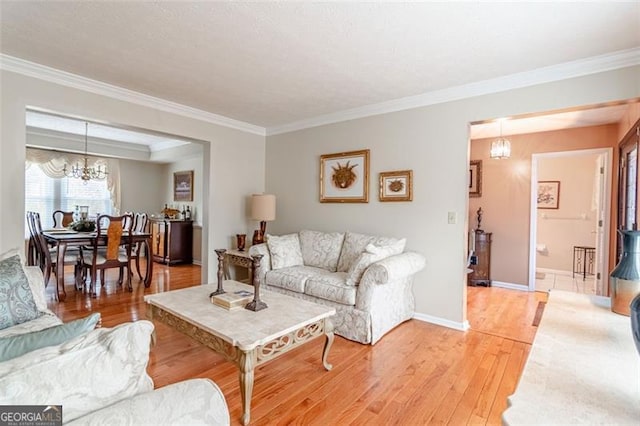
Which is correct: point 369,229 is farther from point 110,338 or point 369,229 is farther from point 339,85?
point 110,338

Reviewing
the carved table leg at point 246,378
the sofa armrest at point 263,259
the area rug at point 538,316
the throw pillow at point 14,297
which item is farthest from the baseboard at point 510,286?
the throw pillow at point 14,297

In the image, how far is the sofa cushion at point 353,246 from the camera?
3.46m

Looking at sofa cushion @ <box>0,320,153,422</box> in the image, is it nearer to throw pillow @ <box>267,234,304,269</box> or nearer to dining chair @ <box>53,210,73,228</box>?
throw pillow @ <box>267,234,304,269</box>

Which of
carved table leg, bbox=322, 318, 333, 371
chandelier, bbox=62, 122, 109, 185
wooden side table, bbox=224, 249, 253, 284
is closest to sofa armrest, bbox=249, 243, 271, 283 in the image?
wooden side table, bbox=224, 249, 253, 284

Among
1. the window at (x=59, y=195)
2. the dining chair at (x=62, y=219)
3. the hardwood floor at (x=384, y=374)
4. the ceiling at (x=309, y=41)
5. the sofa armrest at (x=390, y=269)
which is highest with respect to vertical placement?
the ceiling at (x=309, y=41)

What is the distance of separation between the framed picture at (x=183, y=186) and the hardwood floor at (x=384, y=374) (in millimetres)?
3681

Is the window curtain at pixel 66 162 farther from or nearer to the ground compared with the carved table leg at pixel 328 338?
farther from the ground

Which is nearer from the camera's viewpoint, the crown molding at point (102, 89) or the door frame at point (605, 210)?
the crown molding at point (102, 89)

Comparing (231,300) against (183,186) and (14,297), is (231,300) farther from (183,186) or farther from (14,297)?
(183,186)

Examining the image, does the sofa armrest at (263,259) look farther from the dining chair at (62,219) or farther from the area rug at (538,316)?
the dining chair at (62,219)

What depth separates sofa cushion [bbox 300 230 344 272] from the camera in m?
3.71

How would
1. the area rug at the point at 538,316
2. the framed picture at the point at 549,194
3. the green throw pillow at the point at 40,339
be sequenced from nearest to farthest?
the green throw pillow at the point at 40,339, the area rug at the point at 538,316, the framed picture at the point at 549,194

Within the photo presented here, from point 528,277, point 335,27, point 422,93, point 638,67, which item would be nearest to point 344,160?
point 422,93

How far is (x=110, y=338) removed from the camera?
2.66ft
